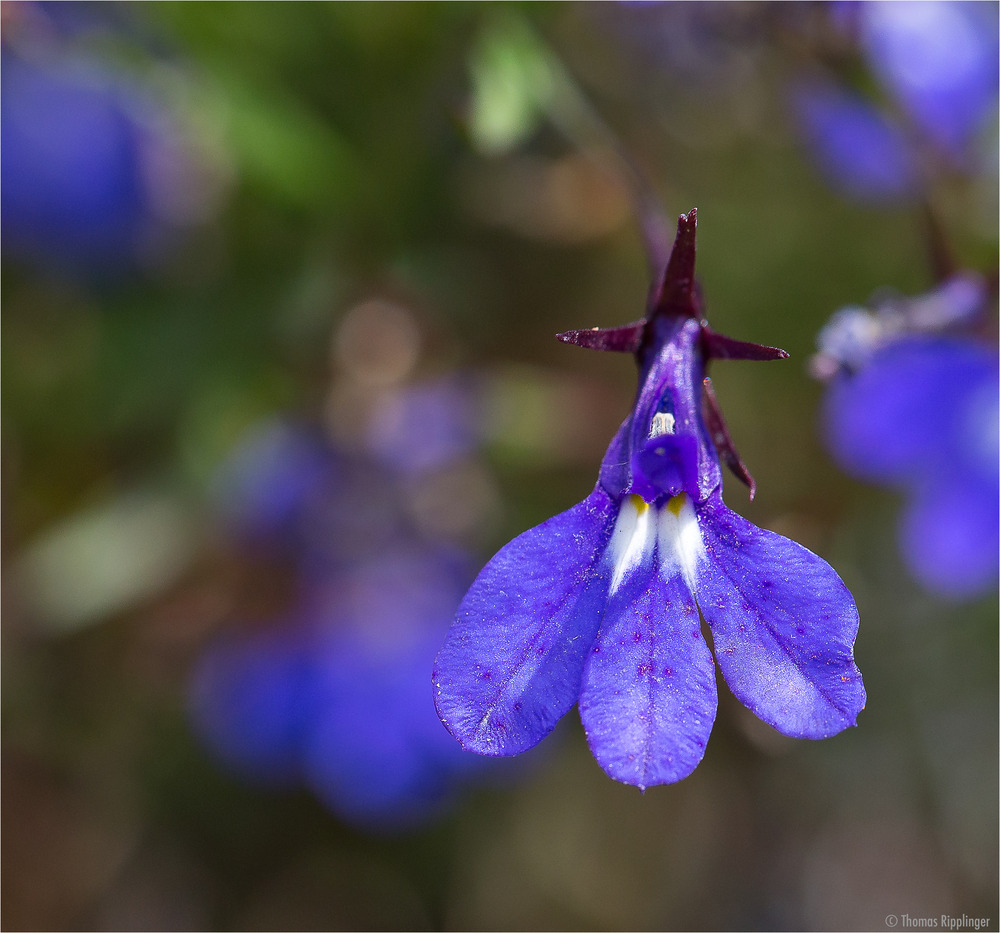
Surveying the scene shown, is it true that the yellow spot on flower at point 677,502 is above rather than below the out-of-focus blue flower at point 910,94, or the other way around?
below

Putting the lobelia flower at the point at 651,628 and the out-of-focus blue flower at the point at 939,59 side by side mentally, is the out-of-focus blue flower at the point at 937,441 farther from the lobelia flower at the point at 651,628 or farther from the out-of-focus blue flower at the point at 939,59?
the lobelia flower at the point at 651,628

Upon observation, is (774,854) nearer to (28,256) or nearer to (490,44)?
(490,44)

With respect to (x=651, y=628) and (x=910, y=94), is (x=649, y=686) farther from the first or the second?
(x=910, y=94)

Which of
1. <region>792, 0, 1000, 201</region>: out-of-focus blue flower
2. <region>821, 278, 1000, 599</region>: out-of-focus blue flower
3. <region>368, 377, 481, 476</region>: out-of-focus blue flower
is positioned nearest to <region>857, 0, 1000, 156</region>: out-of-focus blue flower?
<region>792, 0, 1000, 201</region>: out-of-focus blue flower

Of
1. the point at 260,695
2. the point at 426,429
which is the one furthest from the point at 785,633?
the point at 260,695

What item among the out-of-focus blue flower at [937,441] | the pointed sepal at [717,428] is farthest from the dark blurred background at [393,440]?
the pointed sepal at [717,428]
